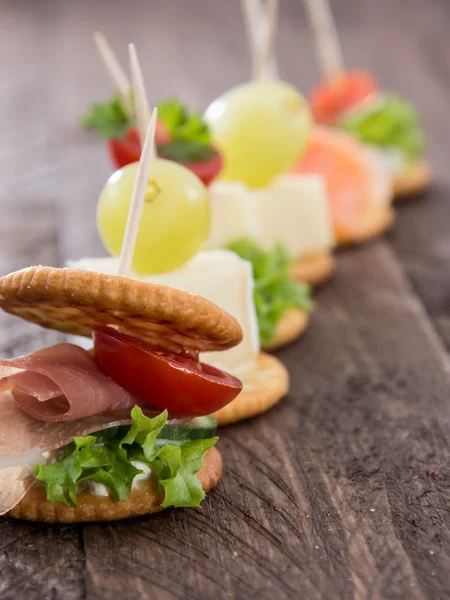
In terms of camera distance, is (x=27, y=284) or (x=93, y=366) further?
(x=93, y=366)

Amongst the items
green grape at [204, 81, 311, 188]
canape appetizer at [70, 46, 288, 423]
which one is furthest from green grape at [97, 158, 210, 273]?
green grape at [204, 81, 311, 188]

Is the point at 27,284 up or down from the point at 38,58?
up

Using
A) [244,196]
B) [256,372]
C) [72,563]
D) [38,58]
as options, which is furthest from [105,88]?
[72,563]

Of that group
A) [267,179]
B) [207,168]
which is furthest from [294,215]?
[207,168]

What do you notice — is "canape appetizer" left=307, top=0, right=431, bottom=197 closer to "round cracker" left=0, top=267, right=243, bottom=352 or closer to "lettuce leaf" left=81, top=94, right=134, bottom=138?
"lettuce leaf" left=81, top=94, right=134, bottom=138

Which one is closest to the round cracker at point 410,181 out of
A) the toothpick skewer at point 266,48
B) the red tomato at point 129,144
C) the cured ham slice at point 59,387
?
the toothpick skewer at point 266,48

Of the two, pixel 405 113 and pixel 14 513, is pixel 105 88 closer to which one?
pixel 405 113

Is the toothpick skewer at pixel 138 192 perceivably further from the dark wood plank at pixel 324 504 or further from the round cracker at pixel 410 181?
the round cracker at pixel 410 181
